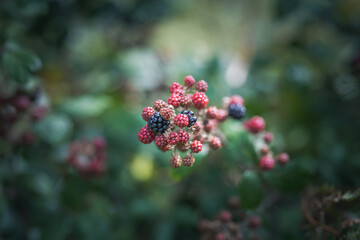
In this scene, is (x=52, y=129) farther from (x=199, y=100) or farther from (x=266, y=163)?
(x=266, y=163)

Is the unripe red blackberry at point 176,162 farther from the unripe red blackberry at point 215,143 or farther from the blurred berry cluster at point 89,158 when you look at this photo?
the blurred berry cluster at point 89,158

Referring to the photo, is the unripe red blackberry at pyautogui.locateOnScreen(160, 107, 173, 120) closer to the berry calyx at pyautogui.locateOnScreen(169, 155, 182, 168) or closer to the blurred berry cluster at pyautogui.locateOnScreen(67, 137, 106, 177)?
the berry calyx at pyautogui.locateOnScreen(169, 155, 182, 168)

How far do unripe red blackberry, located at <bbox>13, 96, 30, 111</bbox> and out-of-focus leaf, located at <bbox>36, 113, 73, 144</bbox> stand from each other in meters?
0.13

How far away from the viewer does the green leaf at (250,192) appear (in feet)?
3.24

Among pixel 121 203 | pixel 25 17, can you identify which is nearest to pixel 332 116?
pixel 121 203

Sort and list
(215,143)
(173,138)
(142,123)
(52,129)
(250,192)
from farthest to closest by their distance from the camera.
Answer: (142,123) → (52,129) → (250,192) → (215,143) → (173,138)

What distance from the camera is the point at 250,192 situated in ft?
3.26

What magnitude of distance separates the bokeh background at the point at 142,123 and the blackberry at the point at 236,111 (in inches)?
6.1

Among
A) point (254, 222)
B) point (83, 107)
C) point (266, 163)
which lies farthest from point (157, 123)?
point (83, 107)

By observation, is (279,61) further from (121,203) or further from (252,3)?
(121,203)

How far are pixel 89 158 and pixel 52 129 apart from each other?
225 millimetres

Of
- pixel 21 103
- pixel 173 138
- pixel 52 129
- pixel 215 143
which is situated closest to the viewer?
pixel 173 138

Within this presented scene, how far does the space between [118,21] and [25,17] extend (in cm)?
63

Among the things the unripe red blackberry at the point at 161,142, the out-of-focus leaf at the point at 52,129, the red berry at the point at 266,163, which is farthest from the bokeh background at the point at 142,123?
the unripe red blackberry at the point at 161,142
